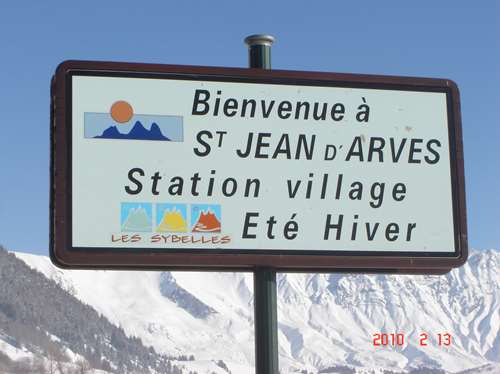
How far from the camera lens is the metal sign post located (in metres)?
8.42

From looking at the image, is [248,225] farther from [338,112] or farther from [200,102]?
Answer: [338,112]

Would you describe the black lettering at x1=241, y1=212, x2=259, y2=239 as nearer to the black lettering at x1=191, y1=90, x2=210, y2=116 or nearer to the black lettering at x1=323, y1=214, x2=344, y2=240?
the black lettering at x1=323, y1=214, x2=344, y2=240

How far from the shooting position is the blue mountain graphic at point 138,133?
28.2ft

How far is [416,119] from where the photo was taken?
9359 millimetres

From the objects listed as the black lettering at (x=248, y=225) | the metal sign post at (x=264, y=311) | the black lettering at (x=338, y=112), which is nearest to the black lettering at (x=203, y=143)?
the black lettering at (x=248, y=225)

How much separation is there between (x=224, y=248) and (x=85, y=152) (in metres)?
1.38

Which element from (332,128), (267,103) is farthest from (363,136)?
(267,103)

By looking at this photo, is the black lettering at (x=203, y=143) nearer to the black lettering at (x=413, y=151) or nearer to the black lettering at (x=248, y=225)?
the black lettering at (x=248, y=225)

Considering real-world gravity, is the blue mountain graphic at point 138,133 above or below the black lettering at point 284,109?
below

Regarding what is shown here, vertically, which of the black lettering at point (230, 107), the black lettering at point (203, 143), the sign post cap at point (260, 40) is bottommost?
the black lettering at point (203, 143)

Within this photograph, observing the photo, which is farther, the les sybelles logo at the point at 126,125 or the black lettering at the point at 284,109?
the black lettering at the point at 284,109

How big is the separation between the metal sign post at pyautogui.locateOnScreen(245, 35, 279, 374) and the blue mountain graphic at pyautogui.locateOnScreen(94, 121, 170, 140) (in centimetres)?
114

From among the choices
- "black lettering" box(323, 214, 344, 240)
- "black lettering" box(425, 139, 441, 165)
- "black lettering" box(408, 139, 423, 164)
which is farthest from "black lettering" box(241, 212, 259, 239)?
"black lettering" box(425, 139, 441, 165)

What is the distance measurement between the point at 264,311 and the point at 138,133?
5.88 feet
